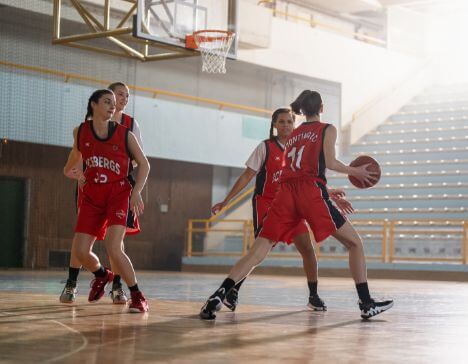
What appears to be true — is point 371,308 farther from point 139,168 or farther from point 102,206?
point 102,206

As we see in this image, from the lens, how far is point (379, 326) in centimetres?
691

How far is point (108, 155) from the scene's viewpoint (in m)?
7.63

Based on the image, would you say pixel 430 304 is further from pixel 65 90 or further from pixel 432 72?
pixel 432 72

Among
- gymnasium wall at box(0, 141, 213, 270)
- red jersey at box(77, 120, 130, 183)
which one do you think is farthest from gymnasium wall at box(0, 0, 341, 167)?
red jersey at box(77, 120, 130, 183)

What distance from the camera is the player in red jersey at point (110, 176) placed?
761cm

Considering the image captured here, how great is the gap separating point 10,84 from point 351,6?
46.4 ft

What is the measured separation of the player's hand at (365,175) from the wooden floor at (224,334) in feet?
3.59

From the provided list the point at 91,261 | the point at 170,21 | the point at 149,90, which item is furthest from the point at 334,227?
the point at 149,90

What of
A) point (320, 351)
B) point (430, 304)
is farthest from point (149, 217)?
point (320, 351)

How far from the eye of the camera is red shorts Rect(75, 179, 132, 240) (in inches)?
301

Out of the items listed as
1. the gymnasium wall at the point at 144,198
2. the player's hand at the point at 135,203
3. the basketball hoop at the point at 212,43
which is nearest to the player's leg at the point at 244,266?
the player's hand at the point at 135,203

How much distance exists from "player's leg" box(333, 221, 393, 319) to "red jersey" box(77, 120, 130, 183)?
1784 millimetres

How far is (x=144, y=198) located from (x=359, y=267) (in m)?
17.6

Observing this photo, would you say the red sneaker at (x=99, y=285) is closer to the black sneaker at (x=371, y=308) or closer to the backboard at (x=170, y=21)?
the black sneaker at (x=371, y=308)
